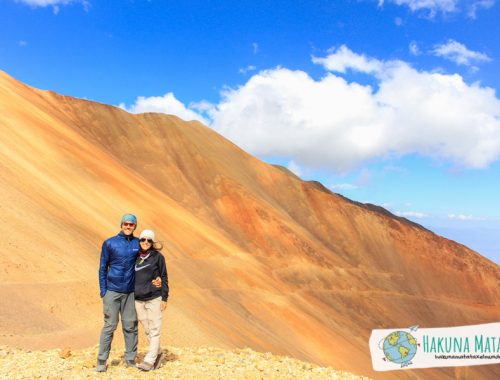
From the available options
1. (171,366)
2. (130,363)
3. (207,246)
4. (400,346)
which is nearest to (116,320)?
(130,363)

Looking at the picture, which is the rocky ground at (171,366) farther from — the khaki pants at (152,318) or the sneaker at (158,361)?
the khaki pants at (152,318)

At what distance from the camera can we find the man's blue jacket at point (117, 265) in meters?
6.03

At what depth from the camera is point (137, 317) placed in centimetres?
627

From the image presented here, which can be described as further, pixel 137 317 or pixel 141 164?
pixel 141 164

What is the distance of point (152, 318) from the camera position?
6223mm

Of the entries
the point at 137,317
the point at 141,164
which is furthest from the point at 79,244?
the point at 141,164

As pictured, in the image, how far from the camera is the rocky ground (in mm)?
5926

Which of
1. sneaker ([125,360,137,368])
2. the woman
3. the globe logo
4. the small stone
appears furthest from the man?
the globe logo

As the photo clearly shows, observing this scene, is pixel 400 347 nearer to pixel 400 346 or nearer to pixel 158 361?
pixel 400 346

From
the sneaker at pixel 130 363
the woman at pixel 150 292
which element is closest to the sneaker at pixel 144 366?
the woman at pixel 150 292

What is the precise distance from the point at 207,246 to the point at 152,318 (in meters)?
18.1

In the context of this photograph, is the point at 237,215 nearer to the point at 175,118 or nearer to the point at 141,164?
the point at 141,164

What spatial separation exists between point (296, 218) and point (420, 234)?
15378 mm

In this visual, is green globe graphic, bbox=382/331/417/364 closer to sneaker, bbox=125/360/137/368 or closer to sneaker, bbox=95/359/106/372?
sneaker, bbox=125/360/137/368
